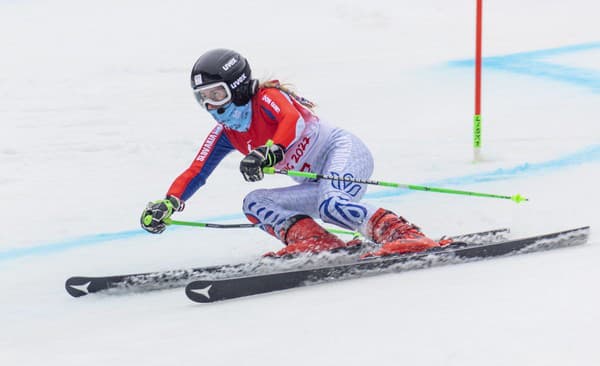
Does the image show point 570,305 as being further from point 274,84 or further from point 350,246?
point 274,84

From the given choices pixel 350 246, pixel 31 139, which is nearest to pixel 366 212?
pixel 350 246

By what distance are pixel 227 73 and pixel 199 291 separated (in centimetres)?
117

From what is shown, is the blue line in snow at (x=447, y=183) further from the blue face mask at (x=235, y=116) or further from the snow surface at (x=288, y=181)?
the blue face mask at (x=235, y=116)

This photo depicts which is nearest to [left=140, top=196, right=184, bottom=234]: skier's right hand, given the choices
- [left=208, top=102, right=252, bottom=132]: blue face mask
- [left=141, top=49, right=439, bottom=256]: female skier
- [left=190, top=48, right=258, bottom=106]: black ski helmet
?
[left=141, top=49, right=439, bottom=256]: female skier

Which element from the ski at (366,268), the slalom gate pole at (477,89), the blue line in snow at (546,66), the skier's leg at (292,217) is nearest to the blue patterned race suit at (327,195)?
the skier's leg at (292,217)

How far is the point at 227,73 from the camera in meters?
4.68

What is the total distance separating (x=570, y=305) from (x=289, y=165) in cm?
192

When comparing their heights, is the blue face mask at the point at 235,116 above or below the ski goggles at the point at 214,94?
below

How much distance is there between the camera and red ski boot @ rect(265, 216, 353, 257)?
189 inches

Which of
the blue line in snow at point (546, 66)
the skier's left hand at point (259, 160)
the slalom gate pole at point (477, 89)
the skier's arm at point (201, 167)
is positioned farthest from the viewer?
the blue line in snow at point (546, 66)

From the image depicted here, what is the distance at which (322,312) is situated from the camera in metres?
3.83

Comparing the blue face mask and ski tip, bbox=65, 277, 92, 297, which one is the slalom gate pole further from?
ski tip, bbox=65, 277, 92, 297

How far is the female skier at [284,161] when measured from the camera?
15.3ft

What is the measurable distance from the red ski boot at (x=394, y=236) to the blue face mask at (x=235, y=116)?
83 cm
